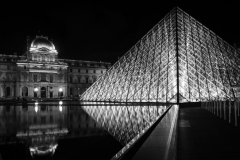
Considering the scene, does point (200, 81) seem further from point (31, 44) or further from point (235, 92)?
point (31, 44)

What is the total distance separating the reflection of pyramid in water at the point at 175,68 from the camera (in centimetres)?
1970

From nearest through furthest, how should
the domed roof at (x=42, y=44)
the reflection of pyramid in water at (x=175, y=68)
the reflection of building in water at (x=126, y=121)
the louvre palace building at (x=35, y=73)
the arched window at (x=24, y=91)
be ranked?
1. the reflection of building in water at (x=126, y=121)
2. the reflection of pyramid in water at (x=175, y=68)
3. the louvre palace building at (x=35, y=73)
4. the arched window at (x=24, y=91)
5. the domed roof at (x=42, y=44)

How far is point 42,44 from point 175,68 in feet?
129

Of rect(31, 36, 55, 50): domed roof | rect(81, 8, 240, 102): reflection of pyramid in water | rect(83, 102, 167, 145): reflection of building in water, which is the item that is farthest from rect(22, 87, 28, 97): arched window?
rect(83, 102, 167, 145): reflection of building in water

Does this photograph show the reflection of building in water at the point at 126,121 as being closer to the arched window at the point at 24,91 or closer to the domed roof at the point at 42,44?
the arched window at the point at 24,91

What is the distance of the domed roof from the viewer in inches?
2064

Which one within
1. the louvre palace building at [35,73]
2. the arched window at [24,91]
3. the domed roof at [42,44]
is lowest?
the arched window at [24,91]

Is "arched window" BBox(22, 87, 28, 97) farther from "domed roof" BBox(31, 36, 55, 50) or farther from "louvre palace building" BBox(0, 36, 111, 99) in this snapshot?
"domed roof" BBox(31, 36, 55, 50)

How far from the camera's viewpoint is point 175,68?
19828mm

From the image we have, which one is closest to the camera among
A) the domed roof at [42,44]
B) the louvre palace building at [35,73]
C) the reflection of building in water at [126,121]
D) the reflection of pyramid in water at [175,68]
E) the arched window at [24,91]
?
the reflection of building in water at [126,121]

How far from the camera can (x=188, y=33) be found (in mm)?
23688

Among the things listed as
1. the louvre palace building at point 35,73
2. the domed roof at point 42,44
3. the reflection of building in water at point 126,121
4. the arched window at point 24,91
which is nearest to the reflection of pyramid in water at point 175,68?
the reflection of building in water at point 126,121

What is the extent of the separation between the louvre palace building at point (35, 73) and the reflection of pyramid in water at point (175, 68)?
2819 centimetres

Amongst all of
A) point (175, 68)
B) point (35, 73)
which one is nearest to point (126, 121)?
point (175, 68)
